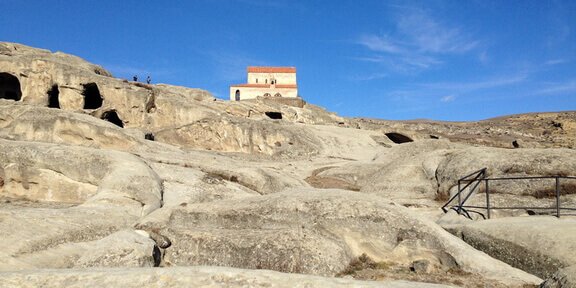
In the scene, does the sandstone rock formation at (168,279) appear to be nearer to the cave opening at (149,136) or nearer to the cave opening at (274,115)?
the cave opening at (149,136)

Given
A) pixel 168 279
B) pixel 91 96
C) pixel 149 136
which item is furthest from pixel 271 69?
pixel 168 279

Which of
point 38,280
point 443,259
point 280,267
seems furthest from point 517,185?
point 38,280

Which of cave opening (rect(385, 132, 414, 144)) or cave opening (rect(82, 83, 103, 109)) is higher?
cave opening (rect(82, 83, 103, 109))

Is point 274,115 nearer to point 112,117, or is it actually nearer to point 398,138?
point 398,138

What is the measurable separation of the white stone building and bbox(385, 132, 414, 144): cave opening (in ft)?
117

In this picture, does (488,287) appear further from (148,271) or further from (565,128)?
(565,128)

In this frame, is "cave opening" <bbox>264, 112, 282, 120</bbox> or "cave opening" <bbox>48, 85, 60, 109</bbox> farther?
"cave opening" <bbox>264, 112, 282, 120</bbox>

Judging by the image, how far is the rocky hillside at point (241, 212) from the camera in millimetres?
10445

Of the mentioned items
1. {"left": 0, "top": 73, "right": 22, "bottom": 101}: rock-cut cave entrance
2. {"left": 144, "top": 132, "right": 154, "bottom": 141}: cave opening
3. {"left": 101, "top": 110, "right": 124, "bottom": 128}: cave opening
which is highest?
{"left": 0, "top": 73, "right": 22, "bottom": 101}: rock-cut cave entrance

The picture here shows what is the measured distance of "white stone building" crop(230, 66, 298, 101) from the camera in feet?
281

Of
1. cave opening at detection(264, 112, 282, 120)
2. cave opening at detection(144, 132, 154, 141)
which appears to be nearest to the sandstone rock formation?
cave opening at detection(144, 132, 154, 141)

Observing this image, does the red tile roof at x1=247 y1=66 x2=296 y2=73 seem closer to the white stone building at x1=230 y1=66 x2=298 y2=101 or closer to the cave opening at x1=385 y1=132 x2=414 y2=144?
the white stone building at x1=230 y1=66 x2=298 y2=101

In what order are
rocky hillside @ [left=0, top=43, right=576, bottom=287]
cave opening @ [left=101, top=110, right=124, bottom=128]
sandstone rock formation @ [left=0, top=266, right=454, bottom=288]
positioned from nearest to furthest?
sandstone rock formation @ [left=0, top=266, right=454, bottom=288] < rocky hillside @ [left=0, top=43, right=576, bottom=287] < cave opening @ [left=101, top=110, right=124, bottom=128]

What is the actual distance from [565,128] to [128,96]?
7428 cm
